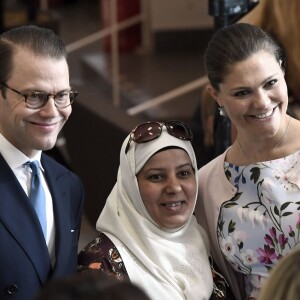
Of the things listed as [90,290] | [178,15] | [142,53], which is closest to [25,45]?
[90,290]

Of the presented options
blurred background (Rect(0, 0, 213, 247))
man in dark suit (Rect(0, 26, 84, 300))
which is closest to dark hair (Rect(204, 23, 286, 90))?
man in dark suit (Rect(0, 26, 84, 300))

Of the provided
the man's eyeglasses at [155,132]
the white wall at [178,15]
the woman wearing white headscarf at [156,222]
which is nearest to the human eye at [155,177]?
the woman wearing white headscarf at [156,222]

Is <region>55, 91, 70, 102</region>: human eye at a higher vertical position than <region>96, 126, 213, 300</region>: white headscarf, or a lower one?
higher

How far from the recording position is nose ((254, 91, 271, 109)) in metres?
3.04

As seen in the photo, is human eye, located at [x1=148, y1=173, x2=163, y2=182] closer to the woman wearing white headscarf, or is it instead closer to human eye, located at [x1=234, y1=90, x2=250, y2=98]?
the woman wearing white headscarf

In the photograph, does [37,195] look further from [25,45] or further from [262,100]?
[262,100]

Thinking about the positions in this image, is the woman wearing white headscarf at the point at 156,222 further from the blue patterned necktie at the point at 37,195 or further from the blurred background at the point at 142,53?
the blurred background at the point at 142,53

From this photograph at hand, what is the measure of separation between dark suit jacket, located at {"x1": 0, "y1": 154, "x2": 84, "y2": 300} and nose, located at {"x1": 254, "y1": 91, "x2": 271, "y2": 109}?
64cm

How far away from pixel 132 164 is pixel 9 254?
1.70 feet

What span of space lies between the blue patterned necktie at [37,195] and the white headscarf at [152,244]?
0.27 m

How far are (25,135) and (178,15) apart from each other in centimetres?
646

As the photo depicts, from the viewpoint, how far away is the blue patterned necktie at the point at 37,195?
2.99 meters

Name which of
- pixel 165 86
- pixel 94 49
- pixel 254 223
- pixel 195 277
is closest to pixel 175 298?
pixel 195 277

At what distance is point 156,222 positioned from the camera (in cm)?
321
